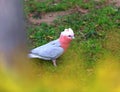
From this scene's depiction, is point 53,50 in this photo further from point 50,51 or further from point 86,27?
point 86,27

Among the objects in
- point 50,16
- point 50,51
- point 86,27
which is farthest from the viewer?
point 50,16

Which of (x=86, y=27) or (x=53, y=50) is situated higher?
(x=53, y=50)

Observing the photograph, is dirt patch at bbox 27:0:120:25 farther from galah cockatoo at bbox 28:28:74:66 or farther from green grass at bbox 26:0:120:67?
galah cockatoo at bbox 28:28:74:66

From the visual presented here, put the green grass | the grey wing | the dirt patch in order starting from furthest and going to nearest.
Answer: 1. the dirt patch
2. the green grass
3. the grey wing

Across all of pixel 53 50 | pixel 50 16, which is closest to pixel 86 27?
pixel 50 16

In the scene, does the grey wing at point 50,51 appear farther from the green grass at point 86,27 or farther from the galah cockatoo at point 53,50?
the green grass at point 86,27

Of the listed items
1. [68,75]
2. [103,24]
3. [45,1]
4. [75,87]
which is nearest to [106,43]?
[103,24]

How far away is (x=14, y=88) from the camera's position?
2.06m

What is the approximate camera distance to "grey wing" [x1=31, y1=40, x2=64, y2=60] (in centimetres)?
503

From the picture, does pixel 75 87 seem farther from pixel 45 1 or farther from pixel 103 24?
pixel 45 1

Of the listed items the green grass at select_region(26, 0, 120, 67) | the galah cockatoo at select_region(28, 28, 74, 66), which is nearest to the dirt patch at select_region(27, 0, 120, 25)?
the green grass at select_region(26, 0, 120, 67)

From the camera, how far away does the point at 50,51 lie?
16.5ft

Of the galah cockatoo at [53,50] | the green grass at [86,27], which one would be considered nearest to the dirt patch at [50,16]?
the green grass at [86,27]

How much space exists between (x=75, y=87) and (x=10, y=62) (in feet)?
1.34
